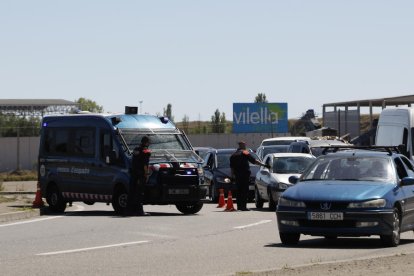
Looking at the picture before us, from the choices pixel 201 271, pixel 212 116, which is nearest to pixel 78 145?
pixel 201 271

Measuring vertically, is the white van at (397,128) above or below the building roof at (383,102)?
below

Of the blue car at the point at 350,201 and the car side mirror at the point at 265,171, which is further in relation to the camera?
the car side mirror at the point at 265,171

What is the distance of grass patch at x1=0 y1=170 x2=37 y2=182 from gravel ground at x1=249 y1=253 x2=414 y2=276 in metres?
49.3

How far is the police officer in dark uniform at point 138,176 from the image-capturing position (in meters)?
27.5

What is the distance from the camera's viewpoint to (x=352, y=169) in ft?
63.7

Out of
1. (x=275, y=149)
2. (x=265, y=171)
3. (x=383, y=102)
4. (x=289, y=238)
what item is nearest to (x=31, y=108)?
(x=383, y=102)

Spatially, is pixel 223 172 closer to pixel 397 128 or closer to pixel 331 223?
pixel 397 128

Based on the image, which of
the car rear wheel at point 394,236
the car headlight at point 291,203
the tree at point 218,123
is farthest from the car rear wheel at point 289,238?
the tree at point 218,123

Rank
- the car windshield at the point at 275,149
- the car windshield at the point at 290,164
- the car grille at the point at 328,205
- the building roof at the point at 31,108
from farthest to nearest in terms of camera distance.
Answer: the building roof at the point at 31,108 → the car windshield at the point at 275,149 → the car windshield at the point at 290,164 → the car grille at the point at 328,205

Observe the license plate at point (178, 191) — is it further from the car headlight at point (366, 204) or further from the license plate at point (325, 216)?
the car headlight at point (366, 204)

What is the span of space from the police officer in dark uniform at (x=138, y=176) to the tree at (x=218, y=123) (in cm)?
6311

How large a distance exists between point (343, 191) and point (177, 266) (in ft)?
13.3

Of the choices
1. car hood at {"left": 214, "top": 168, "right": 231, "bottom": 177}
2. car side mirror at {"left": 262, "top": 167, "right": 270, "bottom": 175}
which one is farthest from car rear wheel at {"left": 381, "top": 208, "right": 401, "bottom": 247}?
car hood at {"left": 214, "top": 168, "right": 231, "bottom": 177}

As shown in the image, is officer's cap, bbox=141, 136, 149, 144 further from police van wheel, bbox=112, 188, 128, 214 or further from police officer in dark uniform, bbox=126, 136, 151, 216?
police van wheel, bbox=112, 188, 128, 214
